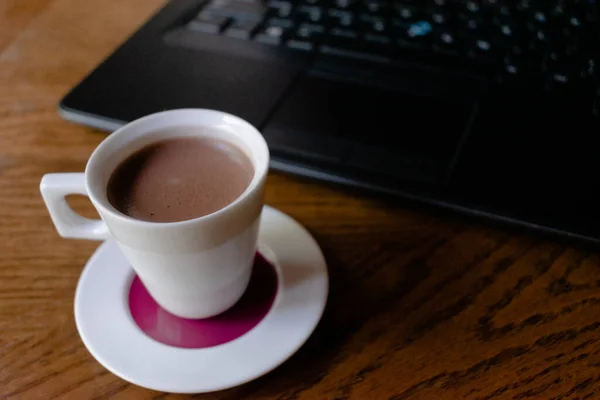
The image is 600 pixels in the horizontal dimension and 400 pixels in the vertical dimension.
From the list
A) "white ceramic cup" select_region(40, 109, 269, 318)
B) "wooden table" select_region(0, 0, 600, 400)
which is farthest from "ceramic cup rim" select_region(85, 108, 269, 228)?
"wooden table" select_region(0, 0, 600, 400)

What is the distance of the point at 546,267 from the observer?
15.8 inches

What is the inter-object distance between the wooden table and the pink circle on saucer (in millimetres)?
31

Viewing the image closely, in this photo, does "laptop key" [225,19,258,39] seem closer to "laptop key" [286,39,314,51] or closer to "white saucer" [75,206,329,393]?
"laptop key" [286,39,314,51]

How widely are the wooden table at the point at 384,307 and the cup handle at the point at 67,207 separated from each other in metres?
0.05

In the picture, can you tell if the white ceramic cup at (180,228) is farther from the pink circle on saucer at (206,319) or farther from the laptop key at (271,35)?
the laptop key at (271,35)

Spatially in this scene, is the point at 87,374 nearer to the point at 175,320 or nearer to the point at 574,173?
the point at 175,320

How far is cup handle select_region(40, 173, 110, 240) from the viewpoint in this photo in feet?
1.12

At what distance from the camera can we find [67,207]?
1.20 ft

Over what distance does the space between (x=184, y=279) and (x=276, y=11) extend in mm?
349

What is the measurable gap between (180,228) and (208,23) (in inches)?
13.5

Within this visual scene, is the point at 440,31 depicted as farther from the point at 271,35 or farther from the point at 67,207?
the point at 67,207

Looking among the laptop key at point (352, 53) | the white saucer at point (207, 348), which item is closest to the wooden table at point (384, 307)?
the white saucer at point (207, 348)

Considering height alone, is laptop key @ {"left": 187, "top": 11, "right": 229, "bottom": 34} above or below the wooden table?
above

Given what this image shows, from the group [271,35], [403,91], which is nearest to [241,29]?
[271,35]
